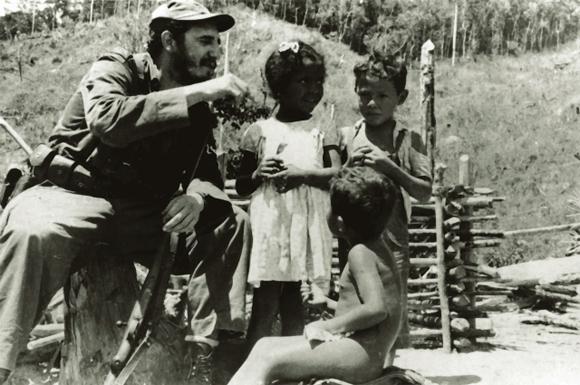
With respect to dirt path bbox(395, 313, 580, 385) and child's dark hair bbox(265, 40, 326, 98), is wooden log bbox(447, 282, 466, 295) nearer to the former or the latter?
dirt path bbox(395, 313, 580, 385)

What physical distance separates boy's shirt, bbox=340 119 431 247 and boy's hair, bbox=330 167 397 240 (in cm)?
115

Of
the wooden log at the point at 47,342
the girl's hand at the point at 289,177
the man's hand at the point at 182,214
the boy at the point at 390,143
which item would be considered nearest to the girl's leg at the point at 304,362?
the man's hand at the point at 182,214

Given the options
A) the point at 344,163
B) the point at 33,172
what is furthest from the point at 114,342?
the point at 344,163

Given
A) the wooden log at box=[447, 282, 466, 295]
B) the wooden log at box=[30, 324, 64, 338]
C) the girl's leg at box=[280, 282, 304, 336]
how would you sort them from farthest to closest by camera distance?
the wooden log at box=[447, 282, 466, 295] < the wooden log at box=[30, 324, 64, 338] < the girl's leg at box=[280, 282, 304, 336]

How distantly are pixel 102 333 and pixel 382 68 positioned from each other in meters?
2.13

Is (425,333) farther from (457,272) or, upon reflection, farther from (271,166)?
(271,166)

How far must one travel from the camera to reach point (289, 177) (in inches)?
154

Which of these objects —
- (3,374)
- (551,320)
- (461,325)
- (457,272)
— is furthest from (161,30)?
(551,320)

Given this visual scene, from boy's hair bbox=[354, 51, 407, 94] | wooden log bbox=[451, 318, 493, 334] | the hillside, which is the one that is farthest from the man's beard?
the hillside

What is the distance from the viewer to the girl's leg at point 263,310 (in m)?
3.92

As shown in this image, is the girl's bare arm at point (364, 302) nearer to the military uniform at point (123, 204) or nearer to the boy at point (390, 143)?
the military uniform at point (123, 204)

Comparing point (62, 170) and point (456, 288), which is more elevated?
point (62, 170)

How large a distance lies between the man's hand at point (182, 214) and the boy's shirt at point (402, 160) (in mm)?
1076

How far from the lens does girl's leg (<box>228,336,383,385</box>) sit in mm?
2656
